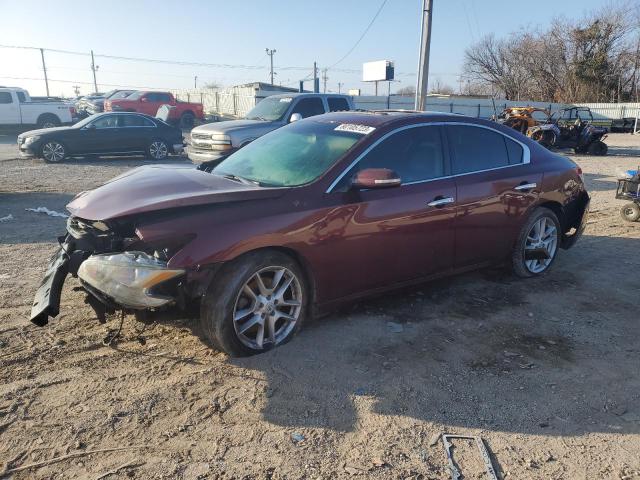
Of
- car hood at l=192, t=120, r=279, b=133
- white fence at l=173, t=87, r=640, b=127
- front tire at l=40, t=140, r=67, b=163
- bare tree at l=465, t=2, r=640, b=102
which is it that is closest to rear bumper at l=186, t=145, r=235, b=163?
car hood at l=192, t=120, r=279, b=133

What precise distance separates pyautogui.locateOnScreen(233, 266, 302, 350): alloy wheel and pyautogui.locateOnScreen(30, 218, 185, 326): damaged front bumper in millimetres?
539

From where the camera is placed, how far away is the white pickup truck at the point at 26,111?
22406 millimetres

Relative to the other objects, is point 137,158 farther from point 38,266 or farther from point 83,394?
point 83,394

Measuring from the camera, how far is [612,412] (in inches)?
125

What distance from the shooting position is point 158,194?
3.61 metres

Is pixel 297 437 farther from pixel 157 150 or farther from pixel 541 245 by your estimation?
pixel 157 150

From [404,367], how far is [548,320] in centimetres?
168

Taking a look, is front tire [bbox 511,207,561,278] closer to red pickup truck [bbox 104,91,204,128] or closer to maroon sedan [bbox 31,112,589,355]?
maroon sedan [bbox 31,112,589,355]

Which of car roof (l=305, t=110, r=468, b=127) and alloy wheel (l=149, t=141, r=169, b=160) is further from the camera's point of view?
alloy wheel (l=149, t=141, r=169, b=160)

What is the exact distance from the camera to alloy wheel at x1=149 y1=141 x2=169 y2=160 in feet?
53.6

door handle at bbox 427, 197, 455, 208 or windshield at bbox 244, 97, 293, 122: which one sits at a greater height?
windshield at bbox 244, 97, 293, 122

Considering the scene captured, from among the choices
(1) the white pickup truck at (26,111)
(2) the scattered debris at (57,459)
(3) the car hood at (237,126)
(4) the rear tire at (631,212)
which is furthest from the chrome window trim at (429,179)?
(1) the white pickup truck at (26,111)

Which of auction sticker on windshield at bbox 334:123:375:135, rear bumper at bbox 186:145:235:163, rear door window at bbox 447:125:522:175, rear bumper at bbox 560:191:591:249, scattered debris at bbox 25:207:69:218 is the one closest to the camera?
auction sticker on windshield at bbox 334:123:375:135

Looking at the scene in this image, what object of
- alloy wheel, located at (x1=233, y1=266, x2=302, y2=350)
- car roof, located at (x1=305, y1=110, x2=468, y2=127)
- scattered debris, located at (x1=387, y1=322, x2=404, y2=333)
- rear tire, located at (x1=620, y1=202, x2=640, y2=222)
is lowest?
scattered debris, located at (x1=387, y1=322, x2=404, y2=333)
